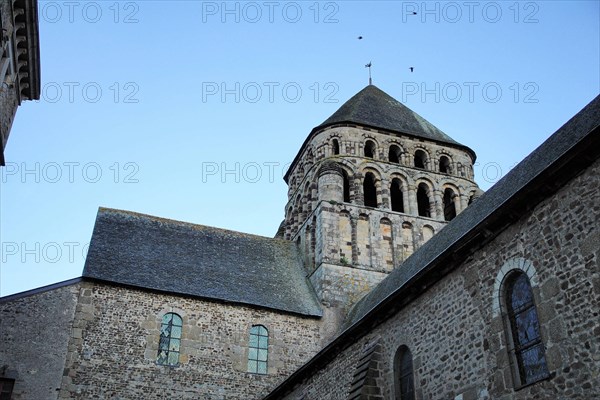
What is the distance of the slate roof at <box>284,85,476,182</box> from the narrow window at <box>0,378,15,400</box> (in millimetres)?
15782

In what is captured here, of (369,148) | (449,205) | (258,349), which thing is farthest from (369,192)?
(258,349)

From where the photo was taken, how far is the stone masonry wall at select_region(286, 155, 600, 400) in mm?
7789

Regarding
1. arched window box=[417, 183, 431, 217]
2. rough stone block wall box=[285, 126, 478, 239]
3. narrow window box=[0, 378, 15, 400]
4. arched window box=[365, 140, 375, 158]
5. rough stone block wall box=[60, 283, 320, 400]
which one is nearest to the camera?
narrow window box=[0, 378, 15, 400]

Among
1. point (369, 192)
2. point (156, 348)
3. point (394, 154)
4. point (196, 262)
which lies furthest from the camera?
point (394, 154)

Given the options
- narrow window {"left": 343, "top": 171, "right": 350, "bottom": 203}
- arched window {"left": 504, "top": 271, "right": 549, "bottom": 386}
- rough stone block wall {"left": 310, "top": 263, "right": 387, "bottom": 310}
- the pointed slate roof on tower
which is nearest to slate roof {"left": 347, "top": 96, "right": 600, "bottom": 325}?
arched window {"left": 504, "top": 271, "right": 549, "bottom": 386}

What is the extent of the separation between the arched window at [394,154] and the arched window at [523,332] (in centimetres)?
1683

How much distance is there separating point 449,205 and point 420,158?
2.55 m

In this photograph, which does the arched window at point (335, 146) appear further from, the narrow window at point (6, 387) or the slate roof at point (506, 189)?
the narrow window at point (6, 387)

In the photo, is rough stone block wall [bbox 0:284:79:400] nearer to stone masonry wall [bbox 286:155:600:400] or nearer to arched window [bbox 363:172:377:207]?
stone masonry wall [bbox 286:155:600:400]

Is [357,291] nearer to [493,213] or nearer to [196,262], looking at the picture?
[196,262]

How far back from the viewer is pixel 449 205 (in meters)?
25.5

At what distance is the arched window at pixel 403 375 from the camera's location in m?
11.6

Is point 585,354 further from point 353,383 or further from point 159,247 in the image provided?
point 159,247

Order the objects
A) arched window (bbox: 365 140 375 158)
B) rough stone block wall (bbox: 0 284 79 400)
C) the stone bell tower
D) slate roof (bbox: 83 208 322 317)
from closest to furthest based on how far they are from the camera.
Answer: rough stone block wall (bbox: 0 284 79 400)
slate roof (bbox: 83 208 322 317)
the stone bell tower
arched window (bbox: 365 140 375 158)
